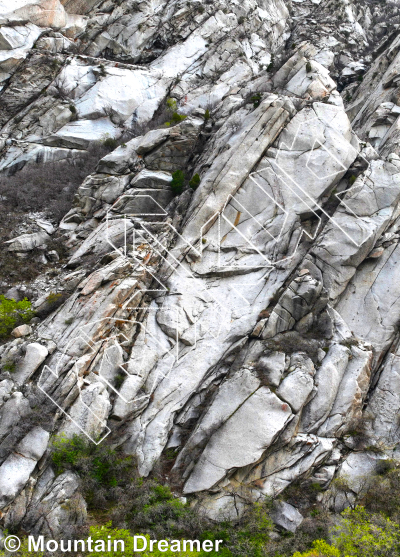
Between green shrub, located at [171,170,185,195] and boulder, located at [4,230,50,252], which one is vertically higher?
green shrub, located at [171,170,185,195]

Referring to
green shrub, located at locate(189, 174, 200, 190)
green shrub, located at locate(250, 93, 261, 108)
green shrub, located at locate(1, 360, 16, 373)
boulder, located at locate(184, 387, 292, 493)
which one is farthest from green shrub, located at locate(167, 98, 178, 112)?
boulder, located at locate(184, 387, 292, 493)

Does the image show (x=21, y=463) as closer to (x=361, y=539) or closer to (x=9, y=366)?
(x=9, y=366)

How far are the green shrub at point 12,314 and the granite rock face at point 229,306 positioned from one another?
69cm

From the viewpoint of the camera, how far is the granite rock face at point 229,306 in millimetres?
17125

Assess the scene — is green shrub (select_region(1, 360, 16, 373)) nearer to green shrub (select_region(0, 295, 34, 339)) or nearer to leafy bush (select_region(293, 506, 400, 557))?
green shrub (select_region(0, 295, 34, 339))

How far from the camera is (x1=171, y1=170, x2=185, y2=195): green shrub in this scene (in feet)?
84.4

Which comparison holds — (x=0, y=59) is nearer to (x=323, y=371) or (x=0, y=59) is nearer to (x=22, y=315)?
(x=22, y=315)

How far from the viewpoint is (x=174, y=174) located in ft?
85.6

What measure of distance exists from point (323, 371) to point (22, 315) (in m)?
13.3

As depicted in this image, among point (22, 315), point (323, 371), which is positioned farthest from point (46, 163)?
point (323, 371)

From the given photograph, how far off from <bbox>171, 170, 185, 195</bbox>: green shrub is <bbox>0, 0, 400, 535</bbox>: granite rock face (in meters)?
0.17

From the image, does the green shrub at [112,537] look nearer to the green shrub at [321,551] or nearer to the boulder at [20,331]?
the green shrub at [321,551]

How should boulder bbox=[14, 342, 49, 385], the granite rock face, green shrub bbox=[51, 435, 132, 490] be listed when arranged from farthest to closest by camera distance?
boulder bbox=[14, 342, 49, 385] → the granite rock face → green shrub bbox=[51, 435, 132, 490]

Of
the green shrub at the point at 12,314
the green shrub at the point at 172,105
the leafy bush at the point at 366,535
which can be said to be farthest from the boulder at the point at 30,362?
the green shrub at the point at 172,105
